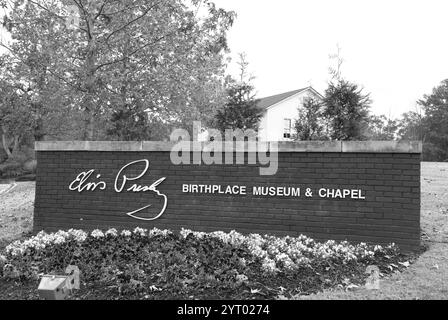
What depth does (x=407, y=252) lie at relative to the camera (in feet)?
19.3

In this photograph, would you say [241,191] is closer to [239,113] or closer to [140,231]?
[140,231]

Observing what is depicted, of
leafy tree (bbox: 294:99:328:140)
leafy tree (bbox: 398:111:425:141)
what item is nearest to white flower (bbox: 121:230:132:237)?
leafy tree (bbox: 294:99:328:140)

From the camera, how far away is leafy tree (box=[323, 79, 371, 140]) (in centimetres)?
1167

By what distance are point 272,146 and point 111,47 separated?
4.73 m

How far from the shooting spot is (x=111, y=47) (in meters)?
8.97

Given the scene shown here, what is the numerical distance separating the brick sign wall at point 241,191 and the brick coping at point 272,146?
16 millimetres

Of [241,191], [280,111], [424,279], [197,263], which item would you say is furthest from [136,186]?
[280,111]

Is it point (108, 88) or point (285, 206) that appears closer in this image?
point (285, 206)

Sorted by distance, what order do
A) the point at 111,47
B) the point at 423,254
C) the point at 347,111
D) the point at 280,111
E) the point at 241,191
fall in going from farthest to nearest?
the point at 280,111 < the point at 347,111 < the point at 111,47 < the point at 241,191 < the point at 423,254

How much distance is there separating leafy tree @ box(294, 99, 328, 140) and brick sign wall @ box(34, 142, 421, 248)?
588cm

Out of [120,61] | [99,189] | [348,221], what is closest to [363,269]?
[348,221]

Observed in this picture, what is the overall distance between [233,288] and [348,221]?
2.73m

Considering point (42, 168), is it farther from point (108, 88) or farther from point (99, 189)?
point (108, 88)

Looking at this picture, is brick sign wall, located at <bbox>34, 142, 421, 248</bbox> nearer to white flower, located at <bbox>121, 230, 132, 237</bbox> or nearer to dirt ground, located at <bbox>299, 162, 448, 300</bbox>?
white flower, located at <bbox>121, 230, 132, 237</bbox>
